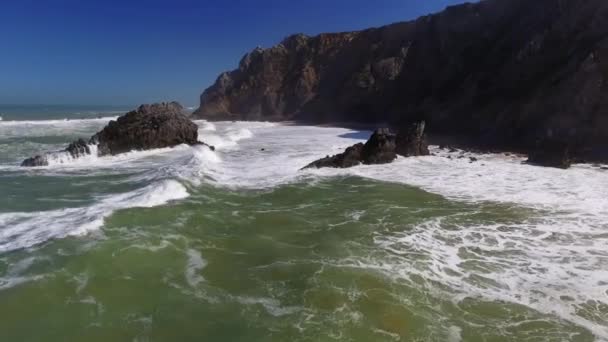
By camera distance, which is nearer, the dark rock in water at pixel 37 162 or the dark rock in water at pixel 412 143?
the dark rock in water at pixel 37 162

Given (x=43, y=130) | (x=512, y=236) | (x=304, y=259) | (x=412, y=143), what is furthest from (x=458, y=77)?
(x=43, y=130)

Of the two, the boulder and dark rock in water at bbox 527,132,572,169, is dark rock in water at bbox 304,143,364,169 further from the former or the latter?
dark rock in water at bbox 527,132,572,169

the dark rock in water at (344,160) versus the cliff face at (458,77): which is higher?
the cliff face at (458,77)

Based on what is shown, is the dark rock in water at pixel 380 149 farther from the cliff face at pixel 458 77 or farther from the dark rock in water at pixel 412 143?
the cliff face at pixel 458 77

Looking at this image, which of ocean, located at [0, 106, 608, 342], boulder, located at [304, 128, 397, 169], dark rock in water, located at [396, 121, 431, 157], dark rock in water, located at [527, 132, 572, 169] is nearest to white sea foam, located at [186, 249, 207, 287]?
ocean, located at [0, 106, 608, 342]

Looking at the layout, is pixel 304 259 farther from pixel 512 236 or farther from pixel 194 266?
pixel 512 236

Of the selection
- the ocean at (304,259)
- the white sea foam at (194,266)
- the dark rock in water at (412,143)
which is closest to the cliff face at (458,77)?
the dark rock in water at (412,143)

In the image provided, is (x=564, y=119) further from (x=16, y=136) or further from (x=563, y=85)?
(x=16, y=136)

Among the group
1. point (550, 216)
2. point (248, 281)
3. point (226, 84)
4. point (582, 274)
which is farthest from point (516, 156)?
point (226, 84)
